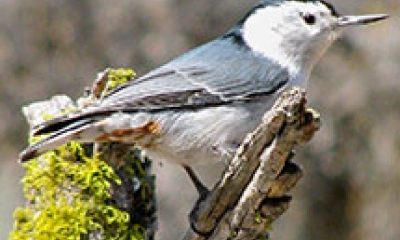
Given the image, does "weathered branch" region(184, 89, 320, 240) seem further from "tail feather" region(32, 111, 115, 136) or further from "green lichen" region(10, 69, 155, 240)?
"tail feather" region(32, 111, 115, 136)

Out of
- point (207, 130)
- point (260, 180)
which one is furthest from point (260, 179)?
point (207, 130)

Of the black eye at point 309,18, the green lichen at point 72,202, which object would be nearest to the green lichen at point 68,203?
the green lichen at point 72,202

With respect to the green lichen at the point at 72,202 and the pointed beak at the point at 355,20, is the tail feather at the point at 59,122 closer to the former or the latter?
the green lichen at the point at 72,202

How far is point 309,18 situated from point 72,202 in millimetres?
765

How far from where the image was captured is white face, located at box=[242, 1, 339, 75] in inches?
146

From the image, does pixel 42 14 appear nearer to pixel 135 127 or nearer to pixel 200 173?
pixel 200 173

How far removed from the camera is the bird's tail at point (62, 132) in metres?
3.39

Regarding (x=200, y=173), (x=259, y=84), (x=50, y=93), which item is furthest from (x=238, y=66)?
(x=50, y=93)

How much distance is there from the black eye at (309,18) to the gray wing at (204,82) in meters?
0.15

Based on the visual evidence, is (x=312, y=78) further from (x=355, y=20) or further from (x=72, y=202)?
(x=72, y=202)

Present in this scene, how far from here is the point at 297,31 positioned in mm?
3732

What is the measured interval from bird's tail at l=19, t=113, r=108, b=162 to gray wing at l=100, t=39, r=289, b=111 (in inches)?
2.9

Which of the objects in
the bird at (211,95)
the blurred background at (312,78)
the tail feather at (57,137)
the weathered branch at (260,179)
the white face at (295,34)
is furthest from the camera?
the blurred background at (312,78)

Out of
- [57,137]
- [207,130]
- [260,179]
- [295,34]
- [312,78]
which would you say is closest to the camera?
[260,179]
